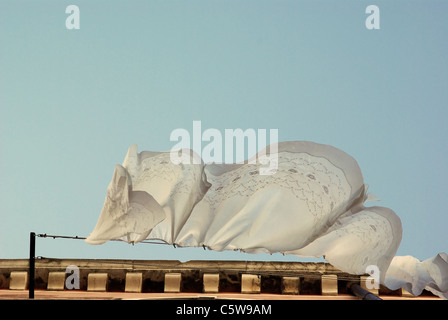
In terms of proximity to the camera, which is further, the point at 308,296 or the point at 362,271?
the point at 308,296

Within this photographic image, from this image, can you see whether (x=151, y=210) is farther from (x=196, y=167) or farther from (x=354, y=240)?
(x=354, y=240)

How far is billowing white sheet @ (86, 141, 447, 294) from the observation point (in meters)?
5.52

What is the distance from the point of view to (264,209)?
18.3 ft

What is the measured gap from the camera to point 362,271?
571 centimetres

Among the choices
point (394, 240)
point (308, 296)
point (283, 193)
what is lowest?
point (308, 296)

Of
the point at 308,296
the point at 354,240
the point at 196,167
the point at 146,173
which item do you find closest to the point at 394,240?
the point at 354,240

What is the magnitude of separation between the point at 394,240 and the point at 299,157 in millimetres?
1028

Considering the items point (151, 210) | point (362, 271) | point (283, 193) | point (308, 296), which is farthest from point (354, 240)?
point (308, 296)

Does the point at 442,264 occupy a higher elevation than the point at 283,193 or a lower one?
lower

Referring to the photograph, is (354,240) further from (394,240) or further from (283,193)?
(283,193)

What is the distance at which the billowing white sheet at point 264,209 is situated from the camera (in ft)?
18.1
